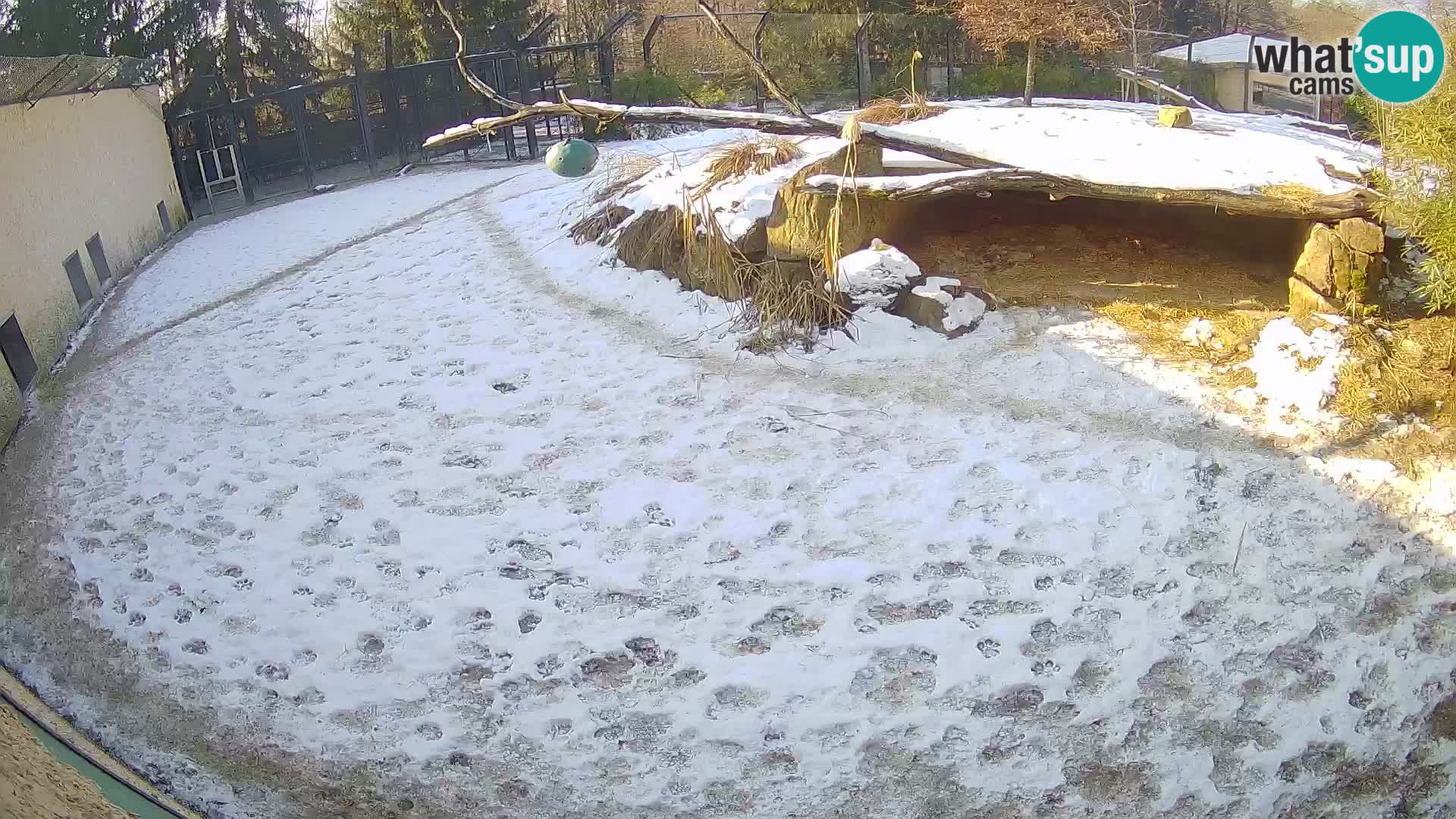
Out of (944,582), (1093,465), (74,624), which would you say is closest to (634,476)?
(944,582)

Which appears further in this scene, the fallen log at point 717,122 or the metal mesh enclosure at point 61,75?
the metal mesh enclosure at point 61,75

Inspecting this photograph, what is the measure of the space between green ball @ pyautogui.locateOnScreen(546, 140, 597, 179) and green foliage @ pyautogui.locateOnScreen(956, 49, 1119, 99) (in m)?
12.2

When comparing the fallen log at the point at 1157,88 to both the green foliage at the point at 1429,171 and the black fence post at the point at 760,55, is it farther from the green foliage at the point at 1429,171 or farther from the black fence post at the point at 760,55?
the green foliage at the point at 1429,171

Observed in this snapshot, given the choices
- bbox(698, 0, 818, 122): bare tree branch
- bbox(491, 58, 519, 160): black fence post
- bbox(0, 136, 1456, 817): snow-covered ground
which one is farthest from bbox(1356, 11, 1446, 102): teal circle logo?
bbox(491, 58, 519, 160): black fence post

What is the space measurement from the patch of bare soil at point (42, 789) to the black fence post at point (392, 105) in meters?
12.3

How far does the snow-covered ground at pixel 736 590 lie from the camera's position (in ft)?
11.1

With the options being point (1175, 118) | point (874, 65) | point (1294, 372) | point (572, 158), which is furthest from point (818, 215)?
point (874, 65)

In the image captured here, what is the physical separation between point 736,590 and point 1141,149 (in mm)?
4202

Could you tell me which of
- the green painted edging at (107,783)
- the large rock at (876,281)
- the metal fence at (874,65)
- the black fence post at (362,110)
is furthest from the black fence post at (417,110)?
the green painted edging at (107,783)

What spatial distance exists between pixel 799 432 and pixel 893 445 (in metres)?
0.50

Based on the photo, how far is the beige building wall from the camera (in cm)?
674

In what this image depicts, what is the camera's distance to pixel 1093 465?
460cm

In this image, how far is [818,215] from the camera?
6.15 m

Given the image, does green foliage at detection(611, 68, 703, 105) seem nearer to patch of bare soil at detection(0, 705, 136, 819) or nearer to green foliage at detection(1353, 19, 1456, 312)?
green foliage at detection(1353, 19, 1456, 312)
